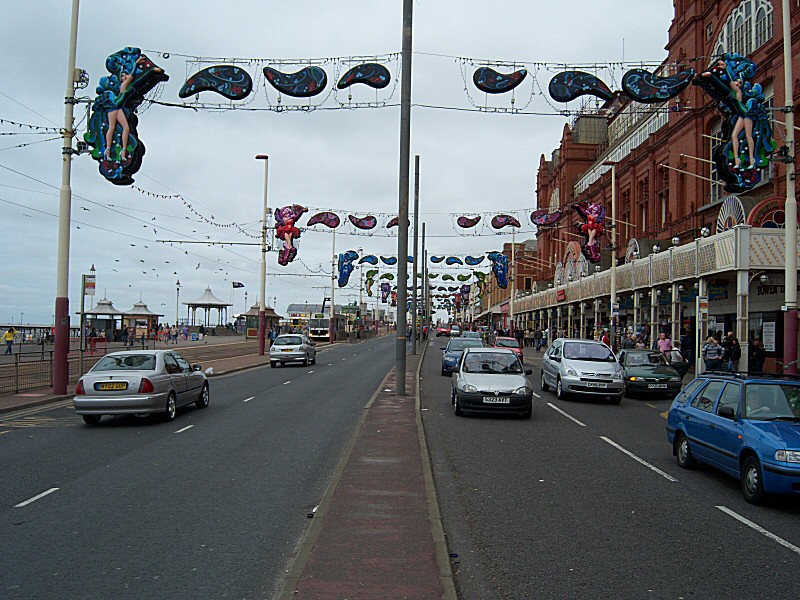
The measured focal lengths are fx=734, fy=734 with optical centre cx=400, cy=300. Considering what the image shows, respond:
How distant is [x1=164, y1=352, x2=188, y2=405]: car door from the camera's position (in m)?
15.5

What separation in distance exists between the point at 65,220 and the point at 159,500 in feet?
42.7

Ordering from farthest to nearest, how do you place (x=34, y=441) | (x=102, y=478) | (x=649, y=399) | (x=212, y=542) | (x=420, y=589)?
1. (x=649, y=399)
2. (x=34, y=441)
3. (x=102, y=478)
4. (x=212, y=542)
5. (x=420, y=589)

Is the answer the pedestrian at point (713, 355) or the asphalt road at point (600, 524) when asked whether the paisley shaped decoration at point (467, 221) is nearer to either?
the pedestrian at point (713, 355)

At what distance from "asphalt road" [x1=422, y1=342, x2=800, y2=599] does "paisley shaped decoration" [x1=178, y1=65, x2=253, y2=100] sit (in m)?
9.51

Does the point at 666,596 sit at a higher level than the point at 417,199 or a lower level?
lower

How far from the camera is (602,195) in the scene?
56781 millimetres

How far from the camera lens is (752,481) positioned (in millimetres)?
8375

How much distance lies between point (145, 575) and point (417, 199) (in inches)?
1227

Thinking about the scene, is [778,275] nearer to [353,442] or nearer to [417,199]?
[417,199]

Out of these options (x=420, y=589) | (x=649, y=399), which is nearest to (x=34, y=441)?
(x=420, y=589)

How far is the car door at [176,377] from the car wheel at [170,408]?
7.6 inches

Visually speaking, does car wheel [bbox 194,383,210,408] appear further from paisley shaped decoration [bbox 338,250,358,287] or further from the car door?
paisley shaped decoration [bbox 338,250,358,287]

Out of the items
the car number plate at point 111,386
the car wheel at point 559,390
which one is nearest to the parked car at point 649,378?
the car wheel at point 559,390

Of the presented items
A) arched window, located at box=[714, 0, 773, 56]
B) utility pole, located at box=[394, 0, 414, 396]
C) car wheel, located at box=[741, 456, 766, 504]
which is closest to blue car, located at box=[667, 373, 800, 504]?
car wheel, located at box=[741, 456, 766, 504]
